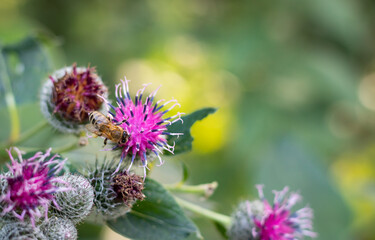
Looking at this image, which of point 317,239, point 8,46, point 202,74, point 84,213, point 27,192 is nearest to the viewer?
point 27,192

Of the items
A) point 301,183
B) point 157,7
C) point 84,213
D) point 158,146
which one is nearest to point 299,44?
point 157,7

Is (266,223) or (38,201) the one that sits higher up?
(266,223)

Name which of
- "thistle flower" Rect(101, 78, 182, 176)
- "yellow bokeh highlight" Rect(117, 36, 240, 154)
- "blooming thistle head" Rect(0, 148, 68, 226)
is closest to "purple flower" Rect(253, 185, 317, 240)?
"thistle flower" Rect(101, 78, 182, 176)

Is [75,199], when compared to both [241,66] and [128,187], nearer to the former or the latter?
[128,187]

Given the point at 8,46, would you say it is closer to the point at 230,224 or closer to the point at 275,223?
the point at 230,224

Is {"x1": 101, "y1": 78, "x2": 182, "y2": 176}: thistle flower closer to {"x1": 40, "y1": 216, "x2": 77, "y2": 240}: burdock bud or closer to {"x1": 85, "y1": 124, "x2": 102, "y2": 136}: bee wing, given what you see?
{"x1": 85, "y1": 124, "x2": 102, "y2": 136}: bee wing

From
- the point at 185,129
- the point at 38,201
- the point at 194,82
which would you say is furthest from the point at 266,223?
the point at 194,82

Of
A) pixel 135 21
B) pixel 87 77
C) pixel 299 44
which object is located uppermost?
pixel 299 44
